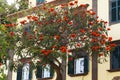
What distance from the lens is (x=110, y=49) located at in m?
18.5

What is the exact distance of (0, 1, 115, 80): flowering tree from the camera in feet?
58.3

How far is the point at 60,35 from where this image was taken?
59.6ft

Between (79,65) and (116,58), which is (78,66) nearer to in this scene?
(79,65)

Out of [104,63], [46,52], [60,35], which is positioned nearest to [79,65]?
[104,63]

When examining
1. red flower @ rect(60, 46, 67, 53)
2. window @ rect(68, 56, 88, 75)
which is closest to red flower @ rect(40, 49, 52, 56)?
red flower @ rect(60, 46, 67, 53)

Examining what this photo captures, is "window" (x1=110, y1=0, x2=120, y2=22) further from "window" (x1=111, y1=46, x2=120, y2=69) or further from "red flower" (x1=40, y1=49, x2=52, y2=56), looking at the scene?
"red flower" (x1=40, y1=49, x2=52, y2=56)

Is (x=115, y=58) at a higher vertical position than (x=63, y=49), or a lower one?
lower

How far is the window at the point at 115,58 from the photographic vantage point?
19375mm

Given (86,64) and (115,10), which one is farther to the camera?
(86,64)

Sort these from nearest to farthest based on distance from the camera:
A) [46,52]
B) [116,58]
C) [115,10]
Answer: [46,52], [116,58], [115,10]

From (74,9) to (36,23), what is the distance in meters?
2.12

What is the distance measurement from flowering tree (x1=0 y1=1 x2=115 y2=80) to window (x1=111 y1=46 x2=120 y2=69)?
889mm

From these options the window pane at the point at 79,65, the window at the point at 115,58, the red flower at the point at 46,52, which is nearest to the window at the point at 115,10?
the window at the point at 115,58

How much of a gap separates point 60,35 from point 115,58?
3.51 meters
